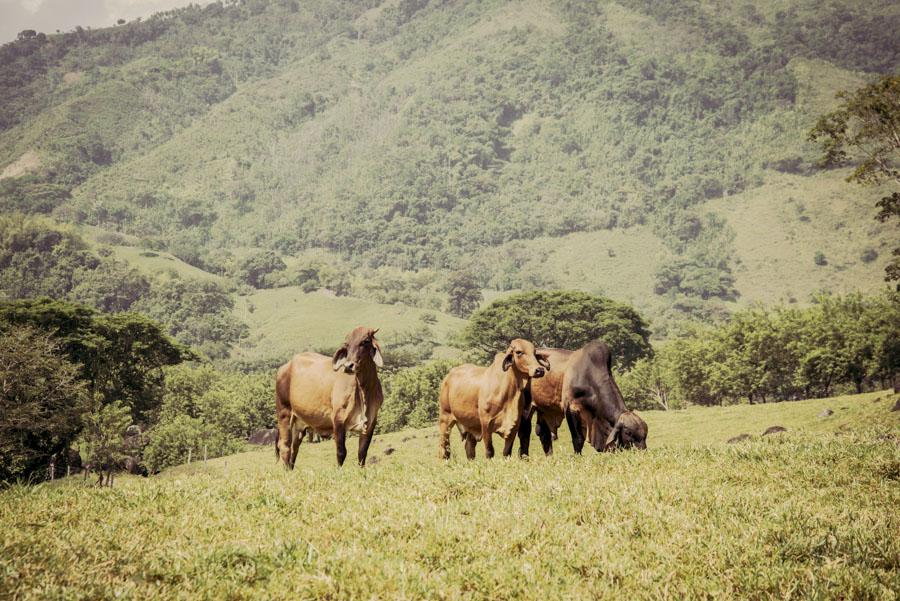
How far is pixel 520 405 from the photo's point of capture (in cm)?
1708

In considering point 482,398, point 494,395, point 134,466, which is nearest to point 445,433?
point 482,398

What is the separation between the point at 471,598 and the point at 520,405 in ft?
37.0

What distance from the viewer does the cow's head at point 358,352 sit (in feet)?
49.5

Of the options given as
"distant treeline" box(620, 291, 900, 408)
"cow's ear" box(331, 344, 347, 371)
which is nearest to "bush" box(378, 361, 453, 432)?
"distant treeline" box(620, 291, 900, 408)

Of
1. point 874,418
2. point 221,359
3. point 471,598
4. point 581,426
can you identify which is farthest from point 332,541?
point 221,359

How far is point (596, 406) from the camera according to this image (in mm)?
16953

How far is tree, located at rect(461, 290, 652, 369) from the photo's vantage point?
3253 inches

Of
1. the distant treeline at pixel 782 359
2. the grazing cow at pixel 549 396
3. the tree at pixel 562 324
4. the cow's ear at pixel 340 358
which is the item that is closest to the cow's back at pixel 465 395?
the grazing cow at pixel 549 396

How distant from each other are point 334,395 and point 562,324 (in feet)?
229

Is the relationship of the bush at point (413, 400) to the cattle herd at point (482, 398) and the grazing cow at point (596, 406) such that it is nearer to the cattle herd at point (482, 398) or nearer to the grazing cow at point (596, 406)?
the cattle herd at point (482, 398)

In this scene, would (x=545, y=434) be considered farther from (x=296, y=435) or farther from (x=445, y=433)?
(x=296, y=435)

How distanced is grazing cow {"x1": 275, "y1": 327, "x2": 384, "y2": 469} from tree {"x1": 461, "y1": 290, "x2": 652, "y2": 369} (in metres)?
67.2

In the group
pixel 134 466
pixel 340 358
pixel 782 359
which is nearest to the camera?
pixel 340 358

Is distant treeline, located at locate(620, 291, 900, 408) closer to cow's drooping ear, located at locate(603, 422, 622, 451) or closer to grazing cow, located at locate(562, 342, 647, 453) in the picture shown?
grazing cow, located at locate(562, 342, 647, 453)
